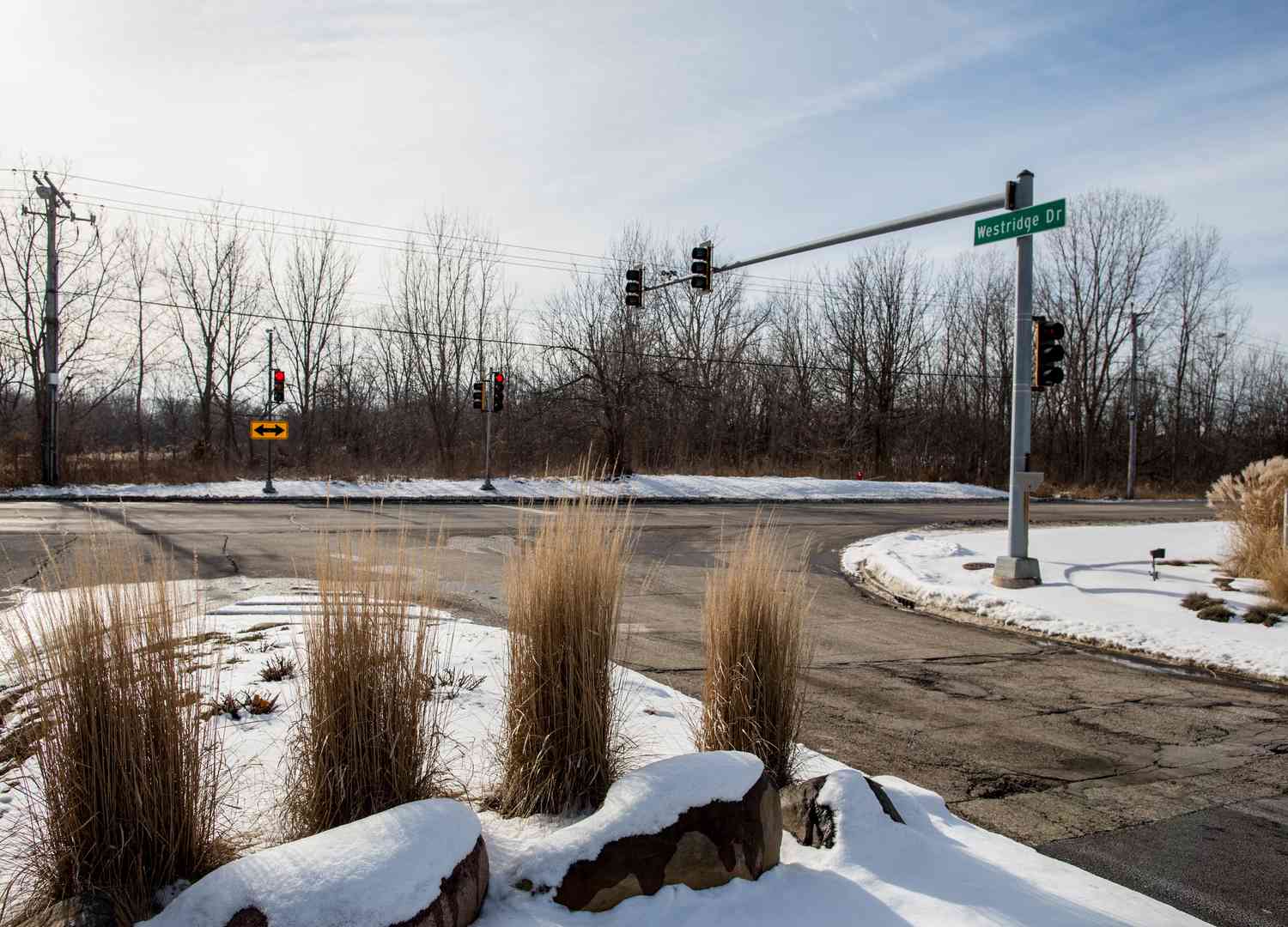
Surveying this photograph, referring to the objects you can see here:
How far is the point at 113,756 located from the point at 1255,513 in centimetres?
1345

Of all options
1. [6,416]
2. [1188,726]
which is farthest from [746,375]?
[1188,726]

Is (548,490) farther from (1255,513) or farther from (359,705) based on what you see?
(359,705)

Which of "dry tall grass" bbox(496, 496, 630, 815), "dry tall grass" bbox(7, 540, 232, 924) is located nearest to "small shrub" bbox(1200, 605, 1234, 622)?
"dry tall grass" bbox(496, 496, 630, 815)

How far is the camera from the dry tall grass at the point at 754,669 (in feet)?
12.6

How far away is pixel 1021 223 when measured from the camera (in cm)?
1035

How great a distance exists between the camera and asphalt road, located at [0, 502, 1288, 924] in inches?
150

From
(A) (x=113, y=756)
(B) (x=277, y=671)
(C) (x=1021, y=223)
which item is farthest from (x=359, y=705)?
(C) (x=1021, y=223)

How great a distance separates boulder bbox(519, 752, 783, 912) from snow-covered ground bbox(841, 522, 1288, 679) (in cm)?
661

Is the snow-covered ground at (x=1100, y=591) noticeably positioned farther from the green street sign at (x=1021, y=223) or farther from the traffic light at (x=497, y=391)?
the traffic light at (x=497, y=391)

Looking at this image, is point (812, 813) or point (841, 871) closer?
point (841, 871)

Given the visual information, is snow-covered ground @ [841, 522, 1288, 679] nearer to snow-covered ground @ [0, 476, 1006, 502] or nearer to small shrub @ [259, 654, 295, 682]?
small shrub @ [259, 654, 295, 682]

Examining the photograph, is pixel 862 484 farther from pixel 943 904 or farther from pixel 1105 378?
pixel 943 904

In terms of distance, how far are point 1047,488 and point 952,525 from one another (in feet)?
78.0

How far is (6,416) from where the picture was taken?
1188 inches
